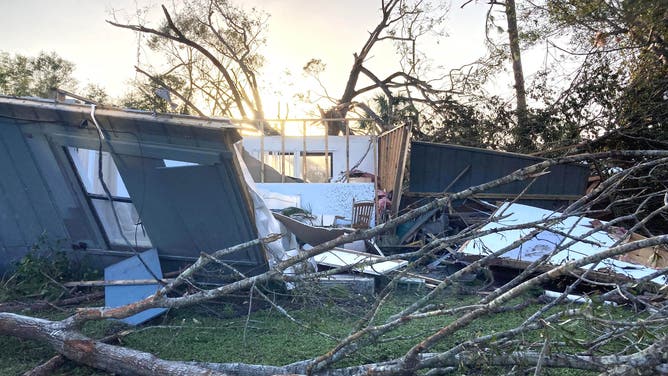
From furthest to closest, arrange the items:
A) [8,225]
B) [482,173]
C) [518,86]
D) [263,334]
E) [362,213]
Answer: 1. [518,86]
2. [482,173]
3. [362,213]
4. [8,225]
5. [263,334]

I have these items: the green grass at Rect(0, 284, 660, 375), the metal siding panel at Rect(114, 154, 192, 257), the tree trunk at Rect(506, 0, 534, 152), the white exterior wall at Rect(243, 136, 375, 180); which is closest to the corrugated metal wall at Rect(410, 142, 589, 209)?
the tree trunk at Rect(506, 0, 534, 152)

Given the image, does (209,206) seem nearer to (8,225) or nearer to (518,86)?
(8,225)

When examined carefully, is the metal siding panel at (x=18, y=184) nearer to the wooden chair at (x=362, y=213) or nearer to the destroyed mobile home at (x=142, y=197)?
the destroyed mobile home at (x=142, y=197)

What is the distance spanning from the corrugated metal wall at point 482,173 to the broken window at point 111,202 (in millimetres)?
5572

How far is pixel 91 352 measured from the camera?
12.3ft

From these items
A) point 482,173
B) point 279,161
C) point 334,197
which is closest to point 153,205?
point 334,197

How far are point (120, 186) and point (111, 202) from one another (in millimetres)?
204

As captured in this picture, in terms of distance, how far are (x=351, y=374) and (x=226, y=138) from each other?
9.65 ft

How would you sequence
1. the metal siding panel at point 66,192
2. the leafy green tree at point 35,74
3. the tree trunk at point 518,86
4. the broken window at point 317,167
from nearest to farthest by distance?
the metal siding panel at point 66,192, the tree trunk at point 518,86, the broken window at point 317,167, the leafy green tree at point 35,74

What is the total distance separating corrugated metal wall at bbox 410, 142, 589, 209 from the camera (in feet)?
32.3

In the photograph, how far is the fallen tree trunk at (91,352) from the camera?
11.2 feet

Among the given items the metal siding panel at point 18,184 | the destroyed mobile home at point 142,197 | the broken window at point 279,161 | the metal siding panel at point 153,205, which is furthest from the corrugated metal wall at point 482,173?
the broken window at point 279,161

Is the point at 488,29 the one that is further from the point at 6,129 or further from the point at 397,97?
the point at 6,129

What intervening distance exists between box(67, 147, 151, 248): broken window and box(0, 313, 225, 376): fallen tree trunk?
195 cm
